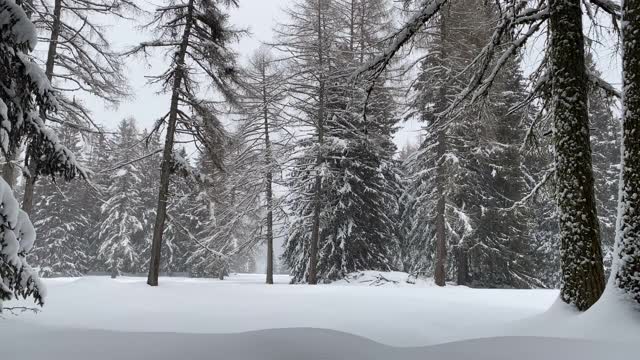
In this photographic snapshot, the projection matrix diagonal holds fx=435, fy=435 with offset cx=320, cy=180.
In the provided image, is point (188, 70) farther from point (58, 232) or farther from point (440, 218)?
point (58, 232)

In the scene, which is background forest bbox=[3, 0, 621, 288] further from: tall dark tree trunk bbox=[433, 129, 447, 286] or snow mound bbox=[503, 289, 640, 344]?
snow mound bbox=[503, 289, 640, 344]

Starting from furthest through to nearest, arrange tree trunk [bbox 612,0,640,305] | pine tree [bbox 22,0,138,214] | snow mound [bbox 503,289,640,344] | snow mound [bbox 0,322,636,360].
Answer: pine tree [bbox 22,0,138,214] < tree trunk [bbox 612,0,640,305] < snow mound [bbox 503,289,640,344] < snow mound [bbox 0,322,636,360]

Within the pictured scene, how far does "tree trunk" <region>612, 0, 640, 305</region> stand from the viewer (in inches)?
191

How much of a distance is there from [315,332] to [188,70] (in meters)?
10.7

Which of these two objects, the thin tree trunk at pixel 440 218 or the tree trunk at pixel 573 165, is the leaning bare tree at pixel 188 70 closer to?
the thin tree trunk at pixel 440 218

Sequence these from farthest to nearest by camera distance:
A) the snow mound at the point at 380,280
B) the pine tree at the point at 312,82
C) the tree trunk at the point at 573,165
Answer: the snow mound at the point at 380,280
the pine tree at the point at 312,82
the tree trunk at the point at 573,165

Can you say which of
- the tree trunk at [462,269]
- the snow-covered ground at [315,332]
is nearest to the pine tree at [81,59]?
the snow-covered ground at [315,332]

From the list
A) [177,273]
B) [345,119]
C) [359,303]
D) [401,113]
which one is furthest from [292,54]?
[177,273]

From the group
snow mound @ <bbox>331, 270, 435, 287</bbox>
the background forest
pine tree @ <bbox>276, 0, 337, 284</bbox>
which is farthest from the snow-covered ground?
pine tree @ <bbox>276, 0, 337, 284</bbox>

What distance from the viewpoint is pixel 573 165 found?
5781mm

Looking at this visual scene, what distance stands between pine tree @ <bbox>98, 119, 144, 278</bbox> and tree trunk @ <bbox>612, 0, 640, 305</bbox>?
121 feet

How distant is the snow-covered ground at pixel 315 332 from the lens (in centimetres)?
421

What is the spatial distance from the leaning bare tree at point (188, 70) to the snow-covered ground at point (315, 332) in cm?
570

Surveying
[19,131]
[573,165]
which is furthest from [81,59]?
[573,165]
